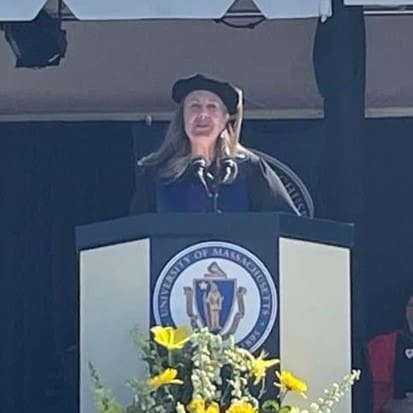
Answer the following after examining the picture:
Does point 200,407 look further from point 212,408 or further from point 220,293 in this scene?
point 220,293

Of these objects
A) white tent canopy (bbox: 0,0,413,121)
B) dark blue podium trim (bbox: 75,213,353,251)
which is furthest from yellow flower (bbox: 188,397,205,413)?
white tent canopy (bbox: 0,0,413,121)

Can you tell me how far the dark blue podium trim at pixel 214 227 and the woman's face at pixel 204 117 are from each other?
16.7 inches

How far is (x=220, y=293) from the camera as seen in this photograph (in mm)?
4383

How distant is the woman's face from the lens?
15.6 ft

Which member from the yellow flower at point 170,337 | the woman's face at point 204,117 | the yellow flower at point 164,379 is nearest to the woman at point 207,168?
the woman's face at point 204,117

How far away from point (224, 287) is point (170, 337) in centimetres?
22

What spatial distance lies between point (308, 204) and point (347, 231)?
9.63 feet

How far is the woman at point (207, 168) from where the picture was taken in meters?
4.75

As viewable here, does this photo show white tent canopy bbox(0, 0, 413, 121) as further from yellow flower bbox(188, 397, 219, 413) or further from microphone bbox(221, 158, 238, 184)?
yellow flower bbox(188, 397, 219, 413)

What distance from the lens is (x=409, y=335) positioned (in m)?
7.35

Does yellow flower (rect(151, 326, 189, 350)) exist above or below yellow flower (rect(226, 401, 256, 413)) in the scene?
above

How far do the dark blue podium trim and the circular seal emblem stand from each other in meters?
0.05

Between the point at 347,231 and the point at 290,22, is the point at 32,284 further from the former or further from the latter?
the point at 347,231

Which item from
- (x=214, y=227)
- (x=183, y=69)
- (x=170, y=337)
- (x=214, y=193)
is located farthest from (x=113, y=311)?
(x=183, y=69)
